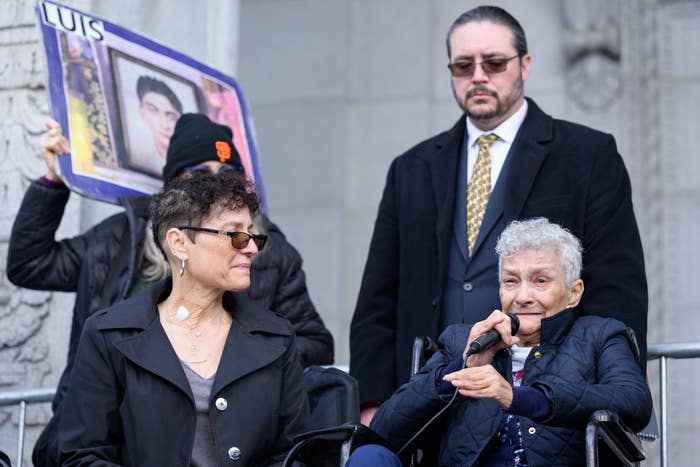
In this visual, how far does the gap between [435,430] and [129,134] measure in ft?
7.21

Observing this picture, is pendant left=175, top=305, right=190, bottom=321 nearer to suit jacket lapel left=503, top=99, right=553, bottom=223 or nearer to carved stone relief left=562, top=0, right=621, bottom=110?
suit jacket lapel left=503, top=99, right=553, bottom=223

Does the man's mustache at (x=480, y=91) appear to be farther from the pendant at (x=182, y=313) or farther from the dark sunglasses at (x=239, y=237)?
the pendant at (x=182, y=313)

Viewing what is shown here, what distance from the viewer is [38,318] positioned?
24.7 ft

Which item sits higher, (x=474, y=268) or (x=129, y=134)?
(x=129, y=134)

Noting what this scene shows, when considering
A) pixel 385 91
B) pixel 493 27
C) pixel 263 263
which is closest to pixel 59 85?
pixel 263 263

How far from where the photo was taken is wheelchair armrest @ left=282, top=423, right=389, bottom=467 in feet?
15.6

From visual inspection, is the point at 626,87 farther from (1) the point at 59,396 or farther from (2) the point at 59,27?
(1) the point at 59,396

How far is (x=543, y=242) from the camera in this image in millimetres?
5203

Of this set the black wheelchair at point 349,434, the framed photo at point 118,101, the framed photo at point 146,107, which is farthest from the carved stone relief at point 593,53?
the black wheelchair at point 349,434

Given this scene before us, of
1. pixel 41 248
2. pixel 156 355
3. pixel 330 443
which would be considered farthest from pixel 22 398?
pixel 330 443

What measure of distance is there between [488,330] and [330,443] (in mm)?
629

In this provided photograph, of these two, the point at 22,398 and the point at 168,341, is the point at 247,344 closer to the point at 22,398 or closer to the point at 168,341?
the point at 168,341

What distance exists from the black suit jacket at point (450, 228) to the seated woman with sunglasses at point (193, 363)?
2.22 ft

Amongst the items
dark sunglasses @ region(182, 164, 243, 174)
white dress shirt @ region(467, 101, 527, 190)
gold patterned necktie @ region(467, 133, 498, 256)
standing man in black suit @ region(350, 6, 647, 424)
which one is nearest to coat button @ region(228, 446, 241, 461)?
standing man in black suit @ region(350, 6, 647, 424)
